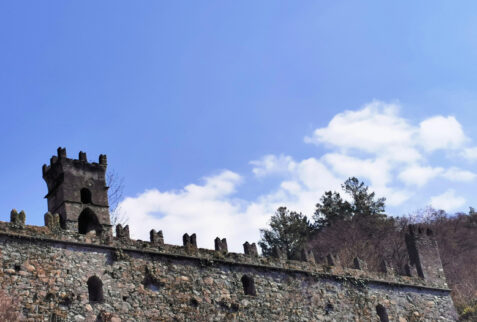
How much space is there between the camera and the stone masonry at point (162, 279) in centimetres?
2098

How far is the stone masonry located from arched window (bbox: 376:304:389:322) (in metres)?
0.04

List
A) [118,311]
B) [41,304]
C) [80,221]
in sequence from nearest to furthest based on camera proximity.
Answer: [41,304] < [118,311] < [80,221]

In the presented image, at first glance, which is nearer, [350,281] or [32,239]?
[32,239]

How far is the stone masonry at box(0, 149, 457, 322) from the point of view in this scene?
2098cm

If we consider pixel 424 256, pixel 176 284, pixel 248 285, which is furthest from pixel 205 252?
pixel 424 256

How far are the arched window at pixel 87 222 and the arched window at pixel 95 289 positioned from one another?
4382 mm

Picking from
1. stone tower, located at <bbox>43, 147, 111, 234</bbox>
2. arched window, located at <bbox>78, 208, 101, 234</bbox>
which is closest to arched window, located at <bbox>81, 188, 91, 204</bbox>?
stone tower, located at <bbox>43, 147, 111, 234</bbox>

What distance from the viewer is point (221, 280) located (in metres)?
25.0

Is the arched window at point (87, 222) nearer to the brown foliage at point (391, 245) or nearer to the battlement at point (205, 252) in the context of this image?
the battlement at point (205, 252)

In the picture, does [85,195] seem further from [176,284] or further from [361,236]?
[361,236]

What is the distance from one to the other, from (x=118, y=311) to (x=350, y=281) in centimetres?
1106

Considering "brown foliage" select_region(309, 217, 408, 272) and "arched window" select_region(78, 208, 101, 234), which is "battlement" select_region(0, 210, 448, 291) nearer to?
"arched window" select_region(78, 208, 101, 234)

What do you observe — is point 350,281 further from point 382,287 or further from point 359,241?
point 359,241

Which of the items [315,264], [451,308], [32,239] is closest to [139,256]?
[32,239]
